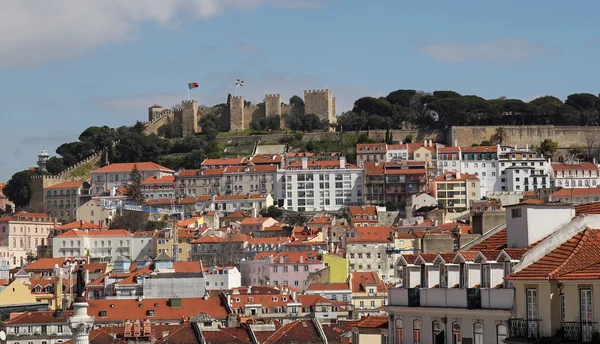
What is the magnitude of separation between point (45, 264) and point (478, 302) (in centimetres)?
8474

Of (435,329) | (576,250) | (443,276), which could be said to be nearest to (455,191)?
(435,329)

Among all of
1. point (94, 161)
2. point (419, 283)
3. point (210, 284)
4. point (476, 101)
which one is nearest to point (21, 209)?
point (94, 161)

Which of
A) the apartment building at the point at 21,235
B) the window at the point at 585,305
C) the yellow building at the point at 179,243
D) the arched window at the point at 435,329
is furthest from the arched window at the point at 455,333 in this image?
the apartment building at the point at 21,235

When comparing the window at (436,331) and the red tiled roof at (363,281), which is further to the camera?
the red tiled roof at (363,281)

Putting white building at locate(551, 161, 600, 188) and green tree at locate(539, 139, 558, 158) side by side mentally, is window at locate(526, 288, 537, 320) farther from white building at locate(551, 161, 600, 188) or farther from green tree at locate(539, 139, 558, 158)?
green tree at locate(539, 139, 558, 158)

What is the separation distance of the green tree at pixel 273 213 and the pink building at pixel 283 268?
27315 mm

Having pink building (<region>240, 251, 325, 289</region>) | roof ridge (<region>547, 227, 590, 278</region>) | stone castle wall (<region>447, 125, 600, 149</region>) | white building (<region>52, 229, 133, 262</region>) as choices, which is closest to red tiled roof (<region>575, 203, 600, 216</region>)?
roof ridge (<region>547, 227, 590, 278</region>)

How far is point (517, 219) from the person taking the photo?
60.5 feet

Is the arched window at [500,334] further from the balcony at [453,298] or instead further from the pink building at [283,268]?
the pink building at [283,268]

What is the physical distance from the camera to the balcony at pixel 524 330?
16.2m

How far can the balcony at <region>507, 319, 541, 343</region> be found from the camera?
16.2 m

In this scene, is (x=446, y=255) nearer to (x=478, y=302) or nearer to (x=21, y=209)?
(x=478, y=302)

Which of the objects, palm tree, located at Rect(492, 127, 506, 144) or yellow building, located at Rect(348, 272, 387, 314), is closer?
yellow building, located at Rect(348, 272, 387, 314)

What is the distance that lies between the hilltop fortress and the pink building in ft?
183
